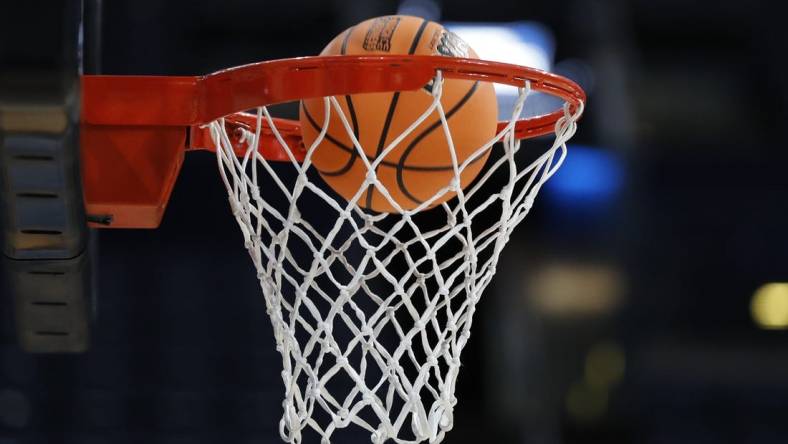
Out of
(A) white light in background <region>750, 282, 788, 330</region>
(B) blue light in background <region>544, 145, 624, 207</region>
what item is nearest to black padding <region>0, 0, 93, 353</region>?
(B) blue light in background <region>544, 145, 624, 207</region>

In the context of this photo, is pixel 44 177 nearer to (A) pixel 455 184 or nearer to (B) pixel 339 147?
(B) pixel 339 147

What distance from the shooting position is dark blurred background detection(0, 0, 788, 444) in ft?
14.1

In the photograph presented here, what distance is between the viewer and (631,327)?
4746mm

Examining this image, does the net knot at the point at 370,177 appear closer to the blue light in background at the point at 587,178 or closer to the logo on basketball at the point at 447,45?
the logo on basketball at the point at 447,45

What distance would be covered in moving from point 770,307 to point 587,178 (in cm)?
143

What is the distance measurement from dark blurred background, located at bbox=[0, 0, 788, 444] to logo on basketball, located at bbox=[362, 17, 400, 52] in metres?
2.90

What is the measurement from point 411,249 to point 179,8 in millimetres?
1846

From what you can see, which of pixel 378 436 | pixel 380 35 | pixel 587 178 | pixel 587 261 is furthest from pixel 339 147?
pixel 587 261

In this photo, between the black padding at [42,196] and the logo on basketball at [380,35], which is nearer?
the black padding at [42,196]

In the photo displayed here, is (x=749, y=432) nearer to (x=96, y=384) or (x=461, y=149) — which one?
(x=96, y=384)

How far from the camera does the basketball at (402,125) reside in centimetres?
142

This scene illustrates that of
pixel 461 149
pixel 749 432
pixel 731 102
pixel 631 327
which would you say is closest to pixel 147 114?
pixel 461 149

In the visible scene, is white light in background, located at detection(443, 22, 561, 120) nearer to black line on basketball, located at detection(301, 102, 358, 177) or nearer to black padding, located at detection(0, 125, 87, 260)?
black line on basketball, located at detection(301, 102, 358, 177)

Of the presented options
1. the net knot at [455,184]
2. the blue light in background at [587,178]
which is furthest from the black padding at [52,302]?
the blue light in background at [587,178]
